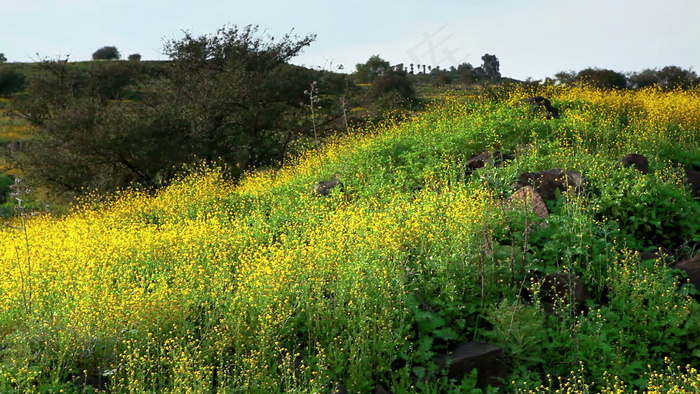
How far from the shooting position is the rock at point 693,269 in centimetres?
641

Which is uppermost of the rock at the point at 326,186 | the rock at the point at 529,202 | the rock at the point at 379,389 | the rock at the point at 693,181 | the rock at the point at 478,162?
the rock at the point at 478,162

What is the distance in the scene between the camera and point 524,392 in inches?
196

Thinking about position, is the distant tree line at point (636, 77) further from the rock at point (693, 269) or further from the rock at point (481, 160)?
the rock at point (693, 269)

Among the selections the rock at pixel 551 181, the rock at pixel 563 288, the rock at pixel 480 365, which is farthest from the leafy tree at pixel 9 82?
the rock at pixel 480 365

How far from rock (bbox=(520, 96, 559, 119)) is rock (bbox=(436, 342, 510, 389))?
816cm

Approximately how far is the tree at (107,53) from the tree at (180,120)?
3732 centimetres

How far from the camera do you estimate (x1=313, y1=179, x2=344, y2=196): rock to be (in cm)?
988

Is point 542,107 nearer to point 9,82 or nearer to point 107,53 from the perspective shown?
point 9,82

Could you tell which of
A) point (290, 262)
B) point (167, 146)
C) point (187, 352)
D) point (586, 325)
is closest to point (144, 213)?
point (167, 146)

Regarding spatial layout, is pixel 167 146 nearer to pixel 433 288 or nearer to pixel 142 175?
pixel 142 175

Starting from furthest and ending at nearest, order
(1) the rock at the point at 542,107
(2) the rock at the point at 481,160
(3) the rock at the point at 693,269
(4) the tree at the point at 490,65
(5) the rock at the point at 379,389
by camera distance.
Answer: (4) the tree at the point at 490,65 < (1) the rock at the point at 542,107 < (2) the rock at the point at 481,160 < (3) the rock at the point at 693,269 < (5) the rock at the point at 379,389

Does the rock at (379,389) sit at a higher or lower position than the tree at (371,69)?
lower

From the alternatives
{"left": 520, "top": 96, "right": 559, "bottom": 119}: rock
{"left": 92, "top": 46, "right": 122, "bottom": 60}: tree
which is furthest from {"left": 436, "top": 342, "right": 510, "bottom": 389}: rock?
{"left": 92, "top": 46, "right": 122, "bottom": 60}: tree

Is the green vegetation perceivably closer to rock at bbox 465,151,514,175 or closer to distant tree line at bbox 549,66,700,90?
rock at bbox 465,151,514,175
